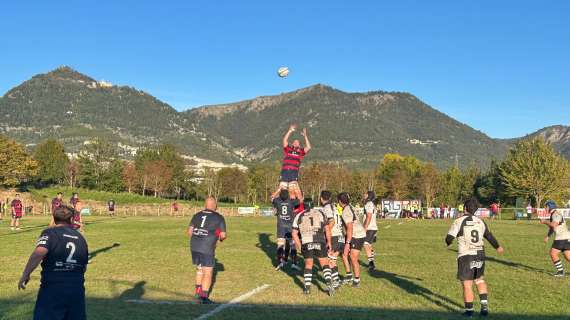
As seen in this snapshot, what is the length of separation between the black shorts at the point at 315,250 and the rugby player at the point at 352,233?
116cm

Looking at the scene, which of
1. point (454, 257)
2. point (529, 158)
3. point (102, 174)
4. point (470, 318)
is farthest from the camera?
point (102, 174)

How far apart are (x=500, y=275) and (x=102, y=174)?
122948 mm

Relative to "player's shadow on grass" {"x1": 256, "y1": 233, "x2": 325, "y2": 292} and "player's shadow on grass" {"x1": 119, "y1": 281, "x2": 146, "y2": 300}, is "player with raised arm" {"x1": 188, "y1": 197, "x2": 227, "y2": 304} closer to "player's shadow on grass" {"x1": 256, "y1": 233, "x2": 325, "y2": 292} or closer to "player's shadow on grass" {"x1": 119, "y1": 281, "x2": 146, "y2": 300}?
"player's shadow on grass" {"x1": 119, "y1": 281, "x2": 146, "y2": 300}

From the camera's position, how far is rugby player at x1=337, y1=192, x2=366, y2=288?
44.3 ft

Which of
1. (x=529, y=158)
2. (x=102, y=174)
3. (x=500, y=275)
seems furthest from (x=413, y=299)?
(x=102, y=174)

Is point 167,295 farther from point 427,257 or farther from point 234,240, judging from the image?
point 234,240

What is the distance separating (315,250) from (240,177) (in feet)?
419

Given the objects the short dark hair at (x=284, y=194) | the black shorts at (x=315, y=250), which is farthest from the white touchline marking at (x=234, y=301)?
the short dark hair at (x=284, y=194)

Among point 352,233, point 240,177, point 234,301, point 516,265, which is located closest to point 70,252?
point 234,301

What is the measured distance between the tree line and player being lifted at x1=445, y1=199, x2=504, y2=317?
8964cm

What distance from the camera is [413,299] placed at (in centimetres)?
1186

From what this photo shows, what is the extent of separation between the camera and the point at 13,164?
97562 mm

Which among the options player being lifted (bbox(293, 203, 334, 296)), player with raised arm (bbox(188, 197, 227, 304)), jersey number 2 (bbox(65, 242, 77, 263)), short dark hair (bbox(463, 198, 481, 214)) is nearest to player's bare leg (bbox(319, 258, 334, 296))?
player being lifted (bbox(293, 203, 334, 296))

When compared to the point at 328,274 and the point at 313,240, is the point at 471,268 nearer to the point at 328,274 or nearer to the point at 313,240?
the point at 328,274
